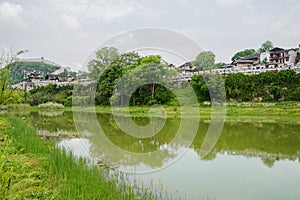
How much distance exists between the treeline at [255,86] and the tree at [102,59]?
10.1 meters

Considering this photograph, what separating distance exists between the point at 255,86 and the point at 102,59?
16773 millimetres

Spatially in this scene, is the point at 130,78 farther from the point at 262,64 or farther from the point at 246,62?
the point at 246,62

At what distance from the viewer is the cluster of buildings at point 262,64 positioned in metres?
26.5

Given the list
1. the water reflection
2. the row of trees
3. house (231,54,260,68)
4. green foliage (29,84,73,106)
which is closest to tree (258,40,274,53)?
house (231,54,260,68)

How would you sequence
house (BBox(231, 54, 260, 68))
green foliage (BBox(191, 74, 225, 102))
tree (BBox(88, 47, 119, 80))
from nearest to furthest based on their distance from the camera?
green foliage (BBox(191, 74, 225, 102)) < tree (BBox(88, 47, 119, 80)) < house (BBox(231, 54, 260, 68))

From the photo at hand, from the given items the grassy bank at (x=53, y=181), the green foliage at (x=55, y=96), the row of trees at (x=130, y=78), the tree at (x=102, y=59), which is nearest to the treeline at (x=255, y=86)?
the row of trees at (x=130, y=78)

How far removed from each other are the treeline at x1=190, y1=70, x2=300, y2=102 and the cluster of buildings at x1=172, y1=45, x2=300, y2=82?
45.1 inches

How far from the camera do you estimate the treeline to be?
78.2 feet

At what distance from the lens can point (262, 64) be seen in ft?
113

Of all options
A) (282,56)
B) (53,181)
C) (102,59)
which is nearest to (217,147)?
(53,181)

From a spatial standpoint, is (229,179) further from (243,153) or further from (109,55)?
(109,55)

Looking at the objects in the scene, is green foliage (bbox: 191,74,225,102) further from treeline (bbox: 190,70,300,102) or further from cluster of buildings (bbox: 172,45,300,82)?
cluster of buildings (bbox: 172,45,300,82)

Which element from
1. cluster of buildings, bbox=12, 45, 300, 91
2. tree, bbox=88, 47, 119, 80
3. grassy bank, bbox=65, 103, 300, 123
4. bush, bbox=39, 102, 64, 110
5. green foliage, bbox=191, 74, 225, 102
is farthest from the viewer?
bush, bbox=39, 102, 64, 110

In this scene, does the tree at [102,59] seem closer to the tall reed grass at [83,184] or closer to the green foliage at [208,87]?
the green foliage at [208,87]
